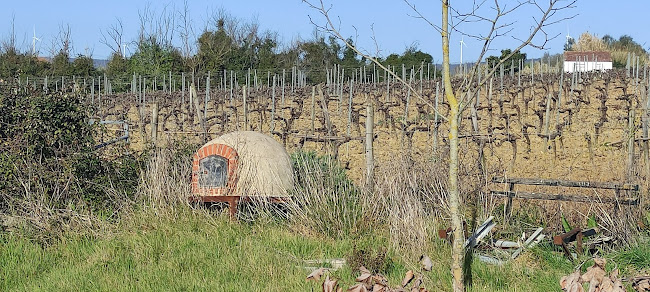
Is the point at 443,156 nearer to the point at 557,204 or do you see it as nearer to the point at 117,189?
the point at 557,204

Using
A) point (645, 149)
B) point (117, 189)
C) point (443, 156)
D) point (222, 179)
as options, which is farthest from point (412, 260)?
point (645, 149)

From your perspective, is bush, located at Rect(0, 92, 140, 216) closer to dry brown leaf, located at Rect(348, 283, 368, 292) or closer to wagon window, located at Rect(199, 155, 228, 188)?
wagon window, located at Rect(199, 155, 228, 188)

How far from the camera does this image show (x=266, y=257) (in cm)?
660

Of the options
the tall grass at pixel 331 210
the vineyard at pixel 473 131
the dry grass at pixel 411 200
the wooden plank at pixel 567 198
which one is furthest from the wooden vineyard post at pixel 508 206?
the tall grass at pixel 331 210

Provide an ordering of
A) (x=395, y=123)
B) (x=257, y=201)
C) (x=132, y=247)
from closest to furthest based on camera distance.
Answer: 1. (x=132, y=247)
2. (x=257, y=201)
3. (x=395, y=123)

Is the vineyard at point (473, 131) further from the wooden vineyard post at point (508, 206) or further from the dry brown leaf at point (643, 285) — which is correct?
the dry brown leaf at point (643, 285)

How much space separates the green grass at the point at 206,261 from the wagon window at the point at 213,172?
683 millimetres

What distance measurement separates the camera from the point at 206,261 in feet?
21.7

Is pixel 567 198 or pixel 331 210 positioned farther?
pixel 331 210

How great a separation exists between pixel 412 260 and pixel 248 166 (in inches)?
105

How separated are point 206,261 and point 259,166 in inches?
84.1

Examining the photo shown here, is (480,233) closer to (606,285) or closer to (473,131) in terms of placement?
(606,285)

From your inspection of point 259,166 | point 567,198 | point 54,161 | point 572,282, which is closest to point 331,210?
point 259,166

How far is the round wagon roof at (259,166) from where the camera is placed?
8391 millimetres
